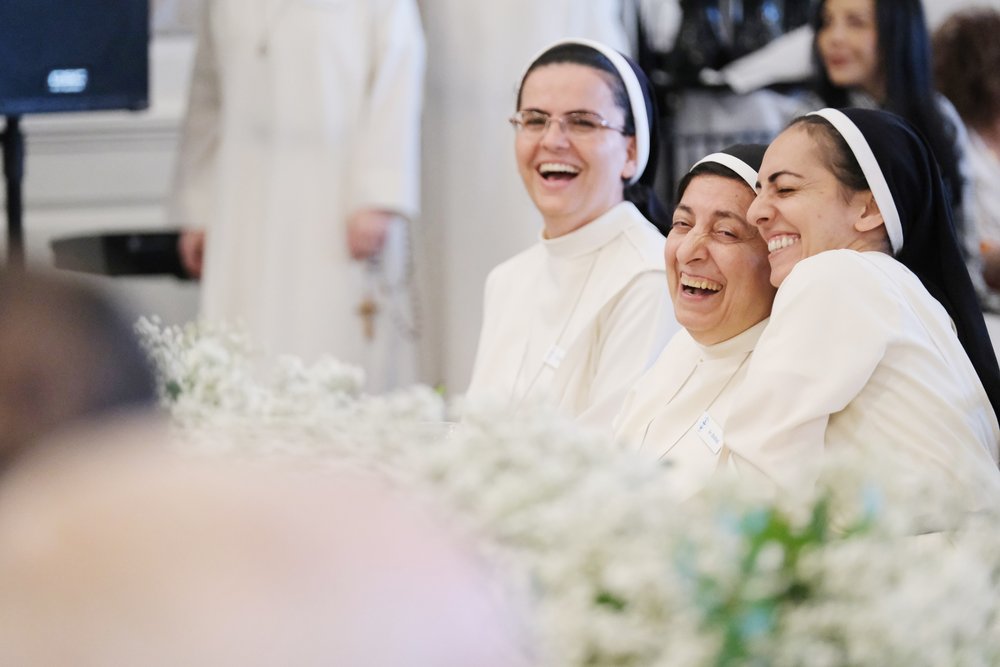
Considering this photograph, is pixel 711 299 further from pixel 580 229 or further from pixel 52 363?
pixel 52 363

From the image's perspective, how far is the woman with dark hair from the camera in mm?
4621

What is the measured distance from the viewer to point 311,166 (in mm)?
5352

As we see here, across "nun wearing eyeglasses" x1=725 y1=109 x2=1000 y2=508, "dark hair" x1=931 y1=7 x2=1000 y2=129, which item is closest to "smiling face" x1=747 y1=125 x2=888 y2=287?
"nun wearing eyeglasses" x1=725 y1=109 x2=1000 y2=508

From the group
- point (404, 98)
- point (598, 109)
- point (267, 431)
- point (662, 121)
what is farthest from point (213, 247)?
point (267, 431)

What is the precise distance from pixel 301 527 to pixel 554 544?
385 millimetres

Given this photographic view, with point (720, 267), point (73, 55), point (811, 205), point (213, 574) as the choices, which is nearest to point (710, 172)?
point (720, 267)

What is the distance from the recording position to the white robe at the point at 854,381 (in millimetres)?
2227

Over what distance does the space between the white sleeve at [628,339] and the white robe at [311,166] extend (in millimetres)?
2110

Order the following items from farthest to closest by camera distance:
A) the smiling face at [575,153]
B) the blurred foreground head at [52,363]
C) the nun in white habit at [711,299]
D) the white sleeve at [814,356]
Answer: the smiling face at [575,153], the nun in white habit at [711,299], the white sleeve at [814,356], the blurred foreground head at [52,363]

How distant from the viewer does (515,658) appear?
100cm

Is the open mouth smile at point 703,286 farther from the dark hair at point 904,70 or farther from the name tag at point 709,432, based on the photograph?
the dark hair at point 904,70

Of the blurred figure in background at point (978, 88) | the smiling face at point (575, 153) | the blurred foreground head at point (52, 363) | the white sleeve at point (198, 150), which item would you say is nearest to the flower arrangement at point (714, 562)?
the blurred foreground head at point (52, 363)

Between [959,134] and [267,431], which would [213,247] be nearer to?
[959,134]

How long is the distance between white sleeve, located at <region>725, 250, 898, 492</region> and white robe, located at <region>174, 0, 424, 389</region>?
3119 millimetres
